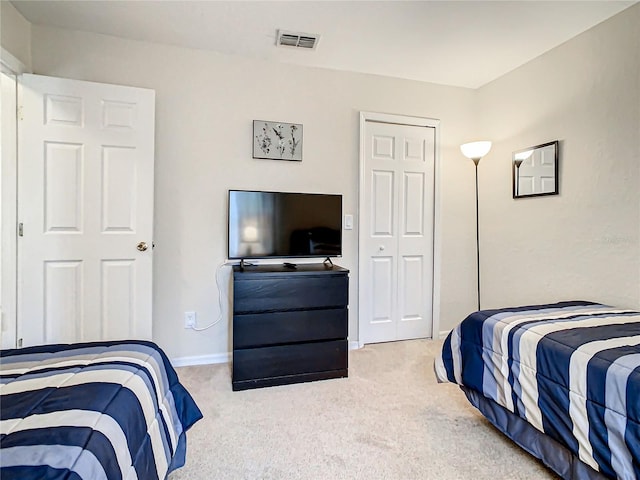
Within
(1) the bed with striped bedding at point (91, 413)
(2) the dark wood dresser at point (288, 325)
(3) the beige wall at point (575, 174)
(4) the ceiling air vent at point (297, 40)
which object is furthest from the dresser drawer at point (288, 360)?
(4) the ceiling air vent at point (297, 40)

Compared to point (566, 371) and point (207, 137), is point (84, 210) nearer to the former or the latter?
point (207, 137)

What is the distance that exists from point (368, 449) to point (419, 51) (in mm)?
2755

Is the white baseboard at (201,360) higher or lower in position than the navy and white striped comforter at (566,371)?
lower

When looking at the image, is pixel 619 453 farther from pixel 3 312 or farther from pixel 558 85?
pixel 3 312

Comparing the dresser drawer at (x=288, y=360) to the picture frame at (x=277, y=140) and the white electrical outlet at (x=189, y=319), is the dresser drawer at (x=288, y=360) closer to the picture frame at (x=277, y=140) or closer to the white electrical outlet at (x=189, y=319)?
the white electrical outlet at (x=189, y=319)

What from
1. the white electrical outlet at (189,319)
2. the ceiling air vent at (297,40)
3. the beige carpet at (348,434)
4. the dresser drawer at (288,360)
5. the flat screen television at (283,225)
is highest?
the ceiling air vent at (297,40)

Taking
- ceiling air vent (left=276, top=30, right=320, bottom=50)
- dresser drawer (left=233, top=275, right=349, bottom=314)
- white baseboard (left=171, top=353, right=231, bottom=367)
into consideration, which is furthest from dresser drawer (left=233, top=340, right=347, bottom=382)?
ceiling air vent (left=276, top=30, right=320, bottom=50)

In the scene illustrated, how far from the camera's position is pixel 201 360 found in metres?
2.80

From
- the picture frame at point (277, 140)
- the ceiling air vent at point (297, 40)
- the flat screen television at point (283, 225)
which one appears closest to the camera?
the ceiling air vent at point (297, 40)

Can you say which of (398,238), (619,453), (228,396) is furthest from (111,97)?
(619,453)

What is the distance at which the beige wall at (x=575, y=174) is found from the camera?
2.19 m

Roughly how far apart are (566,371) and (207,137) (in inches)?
106

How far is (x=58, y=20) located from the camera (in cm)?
238

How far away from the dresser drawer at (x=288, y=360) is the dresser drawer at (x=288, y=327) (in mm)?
48
